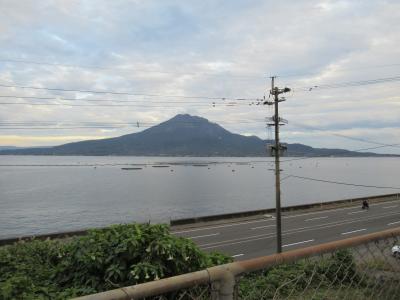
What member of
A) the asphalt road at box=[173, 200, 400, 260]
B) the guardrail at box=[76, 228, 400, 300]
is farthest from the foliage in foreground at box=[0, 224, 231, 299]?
the asphalt road at box=[173, 200, 400, 260]

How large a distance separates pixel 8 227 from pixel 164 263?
190ft

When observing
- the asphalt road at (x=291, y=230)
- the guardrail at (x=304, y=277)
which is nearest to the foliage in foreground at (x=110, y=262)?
the guardrail at (x=304, y=277)

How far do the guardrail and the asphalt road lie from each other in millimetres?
26977

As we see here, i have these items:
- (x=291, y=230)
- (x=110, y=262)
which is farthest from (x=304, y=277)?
(x=291, y=230)

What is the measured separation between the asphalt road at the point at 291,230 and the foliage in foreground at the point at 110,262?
2488 centimetres

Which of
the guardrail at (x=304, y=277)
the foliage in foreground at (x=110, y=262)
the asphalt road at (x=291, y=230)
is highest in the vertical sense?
the guardrail at (x=304, y=277)

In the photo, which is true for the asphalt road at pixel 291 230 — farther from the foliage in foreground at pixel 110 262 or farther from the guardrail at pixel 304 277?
the guardrail at pixel 304 277

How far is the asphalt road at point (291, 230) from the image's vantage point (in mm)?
34562

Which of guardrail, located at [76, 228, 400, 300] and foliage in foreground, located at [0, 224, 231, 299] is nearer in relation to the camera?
guardrail, located at [76, 228, 400, 300]

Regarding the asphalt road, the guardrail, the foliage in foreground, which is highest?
the guardrail

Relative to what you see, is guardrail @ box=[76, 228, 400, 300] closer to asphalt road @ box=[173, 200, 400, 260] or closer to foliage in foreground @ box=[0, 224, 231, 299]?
foliage in foreground @ box=[0, 224, 231, 299]

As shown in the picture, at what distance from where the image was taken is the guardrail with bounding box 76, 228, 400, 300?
1.90 metres

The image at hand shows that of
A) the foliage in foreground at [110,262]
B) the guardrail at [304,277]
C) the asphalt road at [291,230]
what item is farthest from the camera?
the asphalt road at [291,230]

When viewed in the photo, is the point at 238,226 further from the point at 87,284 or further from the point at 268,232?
the point at 87,284
